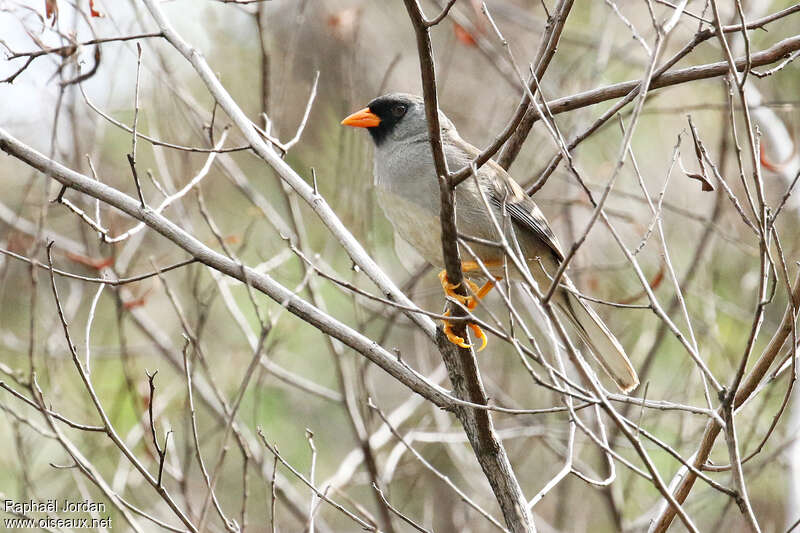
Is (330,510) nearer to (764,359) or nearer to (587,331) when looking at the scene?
(587,331)

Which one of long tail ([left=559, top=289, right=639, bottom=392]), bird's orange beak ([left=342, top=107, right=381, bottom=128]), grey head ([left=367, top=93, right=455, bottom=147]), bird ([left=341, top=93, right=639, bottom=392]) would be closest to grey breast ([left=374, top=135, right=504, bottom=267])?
bird ([left=341, top=93, right=639, bottom=392])

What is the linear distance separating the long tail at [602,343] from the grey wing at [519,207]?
33 cm

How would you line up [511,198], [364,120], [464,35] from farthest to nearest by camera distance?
1. [464,35]
2. [364,120]
3. [511,198]

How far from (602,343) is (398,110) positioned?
1.65 meters

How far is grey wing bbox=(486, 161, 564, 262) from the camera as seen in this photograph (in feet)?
14.5

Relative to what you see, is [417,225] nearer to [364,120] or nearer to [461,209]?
[461,209]

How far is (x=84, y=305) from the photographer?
8.23m

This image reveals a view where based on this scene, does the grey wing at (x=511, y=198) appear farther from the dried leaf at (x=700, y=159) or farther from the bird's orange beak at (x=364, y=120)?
the dried leaf at (x=700, y=159)

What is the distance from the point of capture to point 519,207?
4.52 metres

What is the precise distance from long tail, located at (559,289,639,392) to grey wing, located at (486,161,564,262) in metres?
0.33

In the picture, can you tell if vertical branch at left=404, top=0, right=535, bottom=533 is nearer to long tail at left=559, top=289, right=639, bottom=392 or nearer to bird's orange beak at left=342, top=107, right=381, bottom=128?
long tail at left=559, top=289, right=639, bottom=392

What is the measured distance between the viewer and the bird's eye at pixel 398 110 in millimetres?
4680

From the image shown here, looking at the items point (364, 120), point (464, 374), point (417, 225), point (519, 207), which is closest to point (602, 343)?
point (519, 207)

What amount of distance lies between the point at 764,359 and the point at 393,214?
1.92 m
